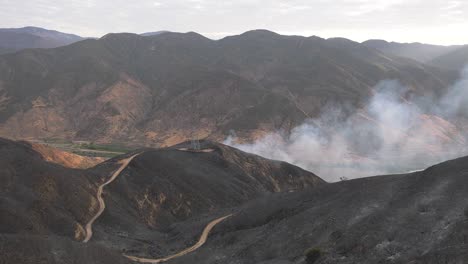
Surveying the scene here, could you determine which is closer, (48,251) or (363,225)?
(48,251)

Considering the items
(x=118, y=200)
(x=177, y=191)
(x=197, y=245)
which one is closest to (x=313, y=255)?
(x=197, y=245)

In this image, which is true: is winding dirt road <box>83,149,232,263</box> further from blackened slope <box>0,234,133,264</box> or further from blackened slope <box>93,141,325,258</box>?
blackened slope <box>0,234,133,264</box>

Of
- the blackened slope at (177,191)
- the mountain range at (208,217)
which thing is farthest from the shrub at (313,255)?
the blackened slope at (177,191)

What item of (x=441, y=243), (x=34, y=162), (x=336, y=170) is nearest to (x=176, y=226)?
(x=34, y=162)

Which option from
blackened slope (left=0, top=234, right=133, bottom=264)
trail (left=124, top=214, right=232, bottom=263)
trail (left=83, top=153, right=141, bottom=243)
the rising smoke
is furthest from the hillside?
the rising smoke

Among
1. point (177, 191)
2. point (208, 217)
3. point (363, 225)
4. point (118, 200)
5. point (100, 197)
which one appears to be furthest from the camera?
point (177, 191)

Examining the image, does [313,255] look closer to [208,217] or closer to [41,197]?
[208,217]

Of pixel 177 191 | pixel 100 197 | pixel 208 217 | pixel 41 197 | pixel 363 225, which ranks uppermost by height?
pixel 363 225
